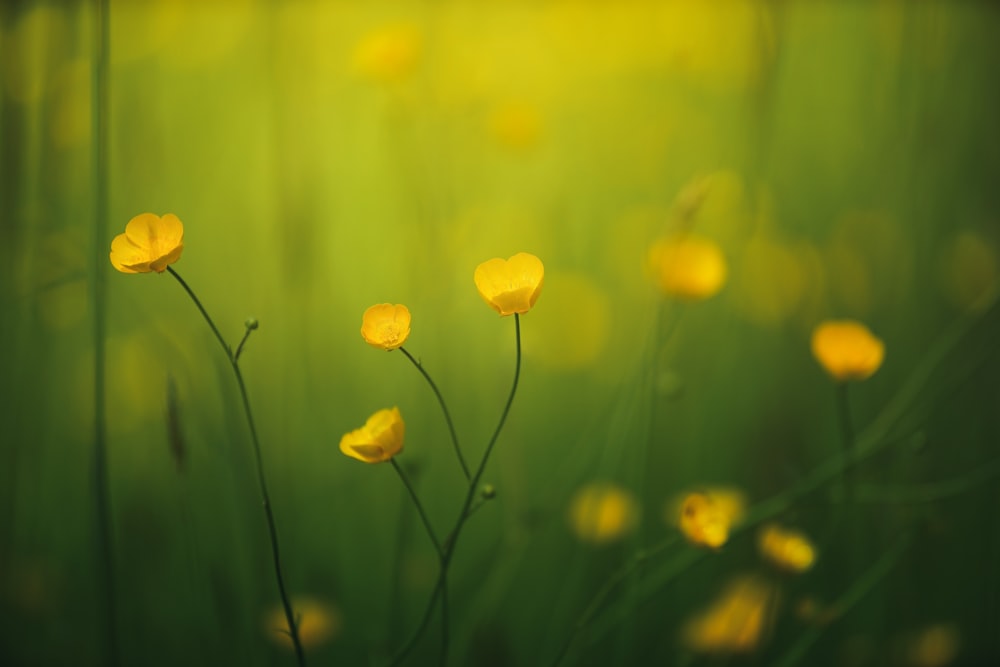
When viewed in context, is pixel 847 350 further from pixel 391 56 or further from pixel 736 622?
pixel 391 56

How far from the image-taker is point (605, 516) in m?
0.80

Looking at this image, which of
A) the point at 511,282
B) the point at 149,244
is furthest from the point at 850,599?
the point at 149,244

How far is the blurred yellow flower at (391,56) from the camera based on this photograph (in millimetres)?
939

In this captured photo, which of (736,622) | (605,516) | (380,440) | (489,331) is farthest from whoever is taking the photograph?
(489,331)

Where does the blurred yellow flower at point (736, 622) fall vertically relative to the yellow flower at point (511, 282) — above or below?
below

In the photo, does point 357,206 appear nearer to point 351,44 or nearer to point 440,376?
point 351,44

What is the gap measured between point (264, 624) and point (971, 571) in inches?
30.9

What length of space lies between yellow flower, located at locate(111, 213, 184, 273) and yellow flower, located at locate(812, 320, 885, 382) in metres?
0.45

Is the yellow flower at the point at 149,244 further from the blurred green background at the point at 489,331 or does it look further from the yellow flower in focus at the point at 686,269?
the yellow flower in focus at the point at 686,269

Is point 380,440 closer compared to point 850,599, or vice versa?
point 380,440

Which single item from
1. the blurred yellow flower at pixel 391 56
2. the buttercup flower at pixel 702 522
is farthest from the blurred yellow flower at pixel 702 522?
the blurred yellow flower at pixel 391 56

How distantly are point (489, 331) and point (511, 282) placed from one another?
38.3 inches

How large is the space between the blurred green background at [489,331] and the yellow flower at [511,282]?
179 mm

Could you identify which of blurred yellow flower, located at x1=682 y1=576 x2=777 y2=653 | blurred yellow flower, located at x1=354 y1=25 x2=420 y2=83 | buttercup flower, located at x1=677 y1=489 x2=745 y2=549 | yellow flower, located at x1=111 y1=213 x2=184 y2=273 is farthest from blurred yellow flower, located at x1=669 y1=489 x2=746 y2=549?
blurred yellow flower, located at x1=354 y1=25 x2=420 y2=83
